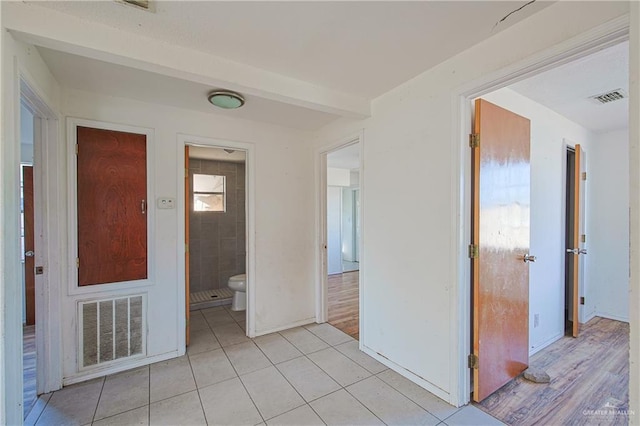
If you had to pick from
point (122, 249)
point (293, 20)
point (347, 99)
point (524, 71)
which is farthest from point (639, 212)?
point (122, 249)

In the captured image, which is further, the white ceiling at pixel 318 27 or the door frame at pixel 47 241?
the door frame at pixel 47 241

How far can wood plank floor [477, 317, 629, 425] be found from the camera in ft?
5.93

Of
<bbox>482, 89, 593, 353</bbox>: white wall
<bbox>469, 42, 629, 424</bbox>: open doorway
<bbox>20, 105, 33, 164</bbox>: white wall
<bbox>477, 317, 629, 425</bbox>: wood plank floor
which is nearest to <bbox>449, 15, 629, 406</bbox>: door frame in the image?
<bbox>469, 42, 629, 424</bbox>: open doorway

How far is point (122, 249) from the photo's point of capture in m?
2.37

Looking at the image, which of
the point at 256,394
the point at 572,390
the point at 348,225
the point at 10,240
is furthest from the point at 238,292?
the point at 348,225

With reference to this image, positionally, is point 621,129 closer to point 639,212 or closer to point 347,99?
point 347,99

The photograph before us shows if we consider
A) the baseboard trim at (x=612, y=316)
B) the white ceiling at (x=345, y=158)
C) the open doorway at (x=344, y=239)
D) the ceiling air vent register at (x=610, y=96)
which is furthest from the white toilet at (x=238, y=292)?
the baseboard trim at (x=612, y=316)

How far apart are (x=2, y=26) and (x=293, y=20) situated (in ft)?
4.30

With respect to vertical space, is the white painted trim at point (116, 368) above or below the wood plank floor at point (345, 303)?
above

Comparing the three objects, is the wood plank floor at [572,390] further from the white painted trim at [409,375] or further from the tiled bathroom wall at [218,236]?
the tiled bathroom wall at [218,236]

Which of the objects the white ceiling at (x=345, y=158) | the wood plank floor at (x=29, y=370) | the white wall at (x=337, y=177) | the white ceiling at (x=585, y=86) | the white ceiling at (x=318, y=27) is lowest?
the wood plank floor at (x=29, y=370)

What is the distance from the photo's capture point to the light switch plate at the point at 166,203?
2.52 metres

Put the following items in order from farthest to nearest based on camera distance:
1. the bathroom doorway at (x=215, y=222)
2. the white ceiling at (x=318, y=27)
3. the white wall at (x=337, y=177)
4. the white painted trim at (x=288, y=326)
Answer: the white wall at (x=337, y=177) → the bathroom doorway at (x=215, y=222) → the white painted trim at (x=288, y=326) → the white ceiling at (x=318, y=27)

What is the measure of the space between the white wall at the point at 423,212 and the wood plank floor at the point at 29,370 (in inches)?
97.0
